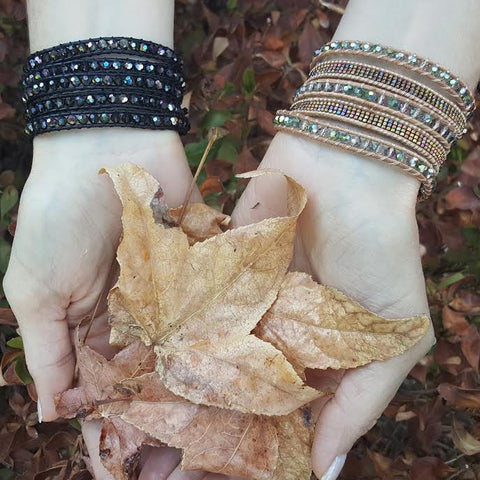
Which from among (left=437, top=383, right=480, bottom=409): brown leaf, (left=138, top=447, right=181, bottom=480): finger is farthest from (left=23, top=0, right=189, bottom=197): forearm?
(left=437, top=383, right=480, bottom=409): brown leaf

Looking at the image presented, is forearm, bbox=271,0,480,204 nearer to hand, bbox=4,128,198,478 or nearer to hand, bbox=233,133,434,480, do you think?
hand, bbox=233,133,434,480

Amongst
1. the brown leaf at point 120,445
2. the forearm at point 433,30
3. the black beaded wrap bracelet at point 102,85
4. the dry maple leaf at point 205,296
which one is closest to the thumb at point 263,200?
the dry maple leaf at point 205,296

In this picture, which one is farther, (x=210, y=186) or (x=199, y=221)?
(x=210, y=186)

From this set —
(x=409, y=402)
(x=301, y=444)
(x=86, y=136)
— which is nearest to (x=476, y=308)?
(x=409, y=402)

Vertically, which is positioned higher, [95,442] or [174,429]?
[174,429]

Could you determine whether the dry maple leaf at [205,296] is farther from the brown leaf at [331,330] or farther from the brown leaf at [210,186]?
the brown leaf at [210,186]

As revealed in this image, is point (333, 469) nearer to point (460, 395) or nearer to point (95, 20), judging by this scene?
point (460, 395)

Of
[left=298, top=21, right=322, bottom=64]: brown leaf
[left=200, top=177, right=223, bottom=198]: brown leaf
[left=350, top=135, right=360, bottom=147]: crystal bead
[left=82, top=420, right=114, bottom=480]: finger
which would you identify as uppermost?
[left=350, top=135, right=360, bottom=147]: crystal bead

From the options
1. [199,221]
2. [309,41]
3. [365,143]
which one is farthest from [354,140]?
[309,41]

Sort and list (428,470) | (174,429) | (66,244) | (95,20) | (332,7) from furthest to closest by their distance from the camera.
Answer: (332,7) → (428,470) → (95,20) → (66,244) → (174,429)
